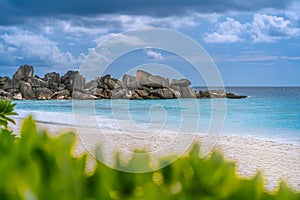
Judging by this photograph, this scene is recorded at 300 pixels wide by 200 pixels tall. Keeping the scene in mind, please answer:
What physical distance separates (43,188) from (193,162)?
0.36 meters

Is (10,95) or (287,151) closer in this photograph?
(287,151)

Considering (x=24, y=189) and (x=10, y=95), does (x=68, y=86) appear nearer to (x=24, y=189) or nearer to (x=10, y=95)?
(x=10, y=95)

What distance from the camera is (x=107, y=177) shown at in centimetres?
81

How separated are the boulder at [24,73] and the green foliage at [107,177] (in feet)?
180

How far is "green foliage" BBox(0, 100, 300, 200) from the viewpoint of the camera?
2.23 ft

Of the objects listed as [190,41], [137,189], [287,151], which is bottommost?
[287,151]

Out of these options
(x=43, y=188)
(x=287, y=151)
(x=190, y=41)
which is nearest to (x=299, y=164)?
(x=287, y=151)

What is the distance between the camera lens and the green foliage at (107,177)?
679 mm

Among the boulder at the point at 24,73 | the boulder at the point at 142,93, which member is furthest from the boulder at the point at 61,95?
the boulder at the point at 142,93

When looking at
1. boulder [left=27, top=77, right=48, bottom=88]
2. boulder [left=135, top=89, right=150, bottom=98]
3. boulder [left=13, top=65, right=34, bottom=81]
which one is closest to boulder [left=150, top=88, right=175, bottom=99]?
boulder [left=135, top=89, right=150, bottom=98]

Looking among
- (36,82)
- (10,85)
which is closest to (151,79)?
(36,82)

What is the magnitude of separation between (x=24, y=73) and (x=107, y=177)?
55.2m

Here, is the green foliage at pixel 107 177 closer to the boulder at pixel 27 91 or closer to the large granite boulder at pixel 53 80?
Answer: the boulder at pixel 27 91

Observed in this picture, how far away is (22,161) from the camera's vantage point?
2.94 ft
